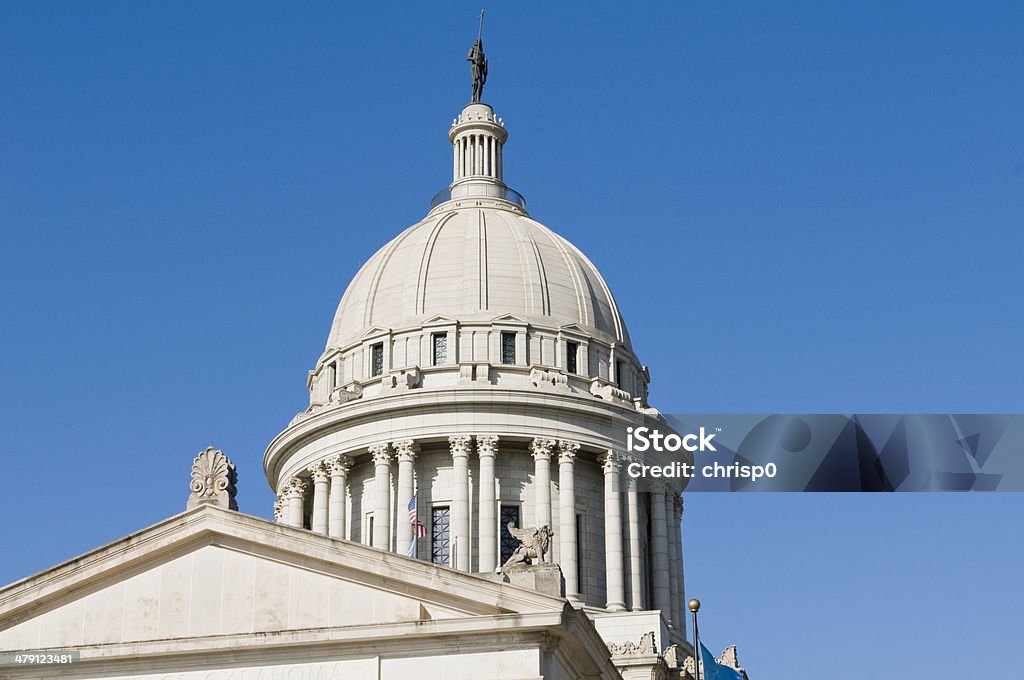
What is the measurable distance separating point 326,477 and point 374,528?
14.7 ft

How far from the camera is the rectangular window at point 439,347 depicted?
76.1 m

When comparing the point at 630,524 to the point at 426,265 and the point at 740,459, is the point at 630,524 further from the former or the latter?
the point at 740,459

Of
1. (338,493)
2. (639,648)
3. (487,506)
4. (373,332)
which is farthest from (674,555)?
(639,648)

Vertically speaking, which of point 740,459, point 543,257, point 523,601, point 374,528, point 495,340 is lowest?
point 523,601

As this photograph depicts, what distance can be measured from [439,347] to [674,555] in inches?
561

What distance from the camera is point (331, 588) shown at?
40438mm

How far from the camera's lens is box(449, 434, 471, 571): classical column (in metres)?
70.7

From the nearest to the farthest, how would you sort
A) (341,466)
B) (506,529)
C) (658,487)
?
(506,529) → (341,466) → (658,487)

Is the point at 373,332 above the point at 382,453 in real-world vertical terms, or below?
above

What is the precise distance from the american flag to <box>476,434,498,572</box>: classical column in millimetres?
2401

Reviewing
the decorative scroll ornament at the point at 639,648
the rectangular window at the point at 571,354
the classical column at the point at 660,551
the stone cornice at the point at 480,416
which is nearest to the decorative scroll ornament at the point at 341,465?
the stone cornice at the point at 480,416

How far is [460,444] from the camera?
72938mm

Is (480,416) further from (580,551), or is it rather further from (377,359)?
(580,551)

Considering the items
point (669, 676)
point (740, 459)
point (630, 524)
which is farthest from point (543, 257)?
point (740, 459)
